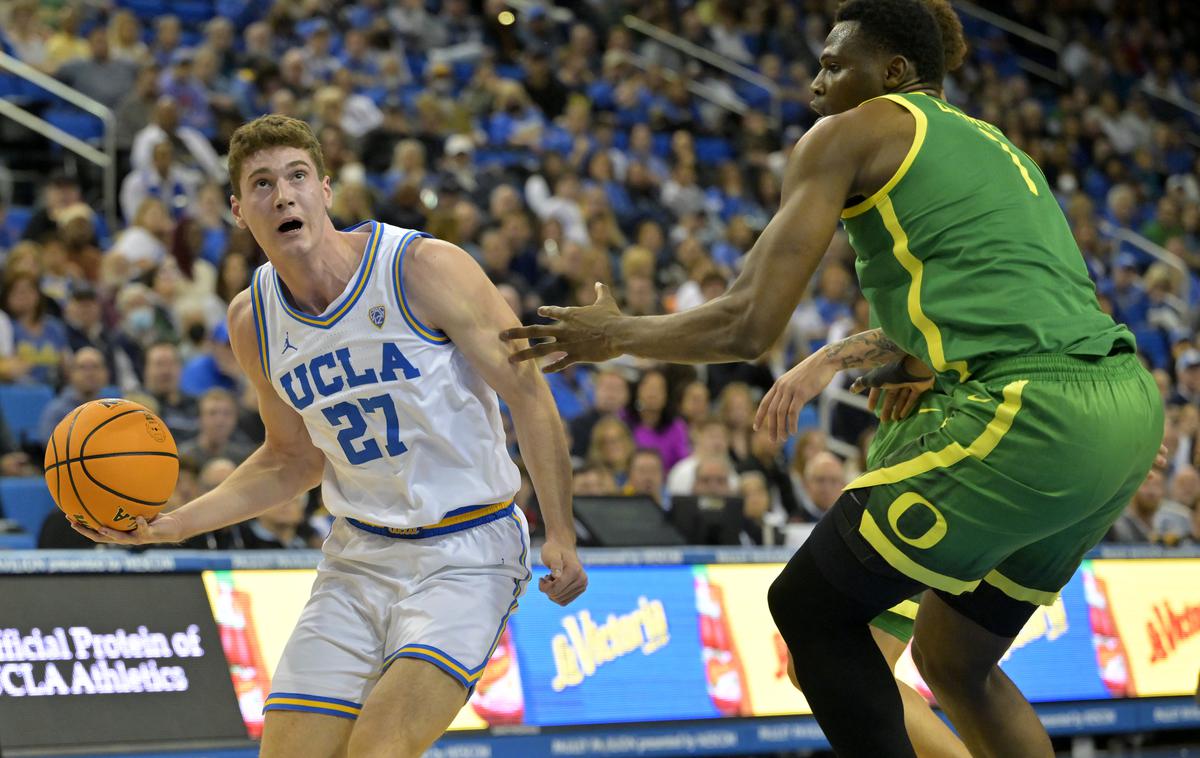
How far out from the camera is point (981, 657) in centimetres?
376

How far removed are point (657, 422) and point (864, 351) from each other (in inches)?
248

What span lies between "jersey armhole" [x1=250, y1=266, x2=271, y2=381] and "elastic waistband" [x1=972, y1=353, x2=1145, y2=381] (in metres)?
1.89

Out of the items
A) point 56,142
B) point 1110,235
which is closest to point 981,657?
point 56,142

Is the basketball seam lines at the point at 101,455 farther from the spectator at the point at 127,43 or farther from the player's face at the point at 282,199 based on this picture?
the spectator at the point at 127,43

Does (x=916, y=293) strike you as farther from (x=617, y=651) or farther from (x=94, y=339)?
(x=94, y=339)

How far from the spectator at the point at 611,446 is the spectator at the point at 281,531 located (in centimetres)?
218

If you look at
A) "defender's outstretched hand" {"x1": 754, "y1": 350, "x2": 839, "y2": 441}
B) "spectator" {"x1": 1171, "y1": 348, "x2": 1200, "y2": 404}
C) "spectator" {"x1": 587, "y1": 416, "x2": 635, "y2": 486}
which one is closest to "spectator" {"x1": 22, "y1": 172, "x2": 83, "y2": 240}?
"spectator" {"x1": 587, "y1": 416, "x2": 635, "y2": 486}

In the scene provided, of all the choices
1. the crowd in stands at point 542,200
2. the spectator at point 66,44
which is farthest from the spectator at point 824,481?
the spectator at point 66,44

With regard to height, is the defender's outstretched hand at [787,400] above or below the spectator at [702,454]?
above

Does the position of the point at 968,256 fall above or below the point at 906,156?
below

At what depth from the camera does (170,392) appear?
871cm

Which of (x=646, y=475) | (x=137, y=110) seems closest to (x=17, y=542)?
(x=646, y=475)

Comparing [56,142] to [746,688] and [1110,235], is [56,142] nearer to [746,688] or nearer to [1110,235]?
[746,688]

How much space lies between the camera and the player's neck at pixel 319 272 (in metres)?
3.90
